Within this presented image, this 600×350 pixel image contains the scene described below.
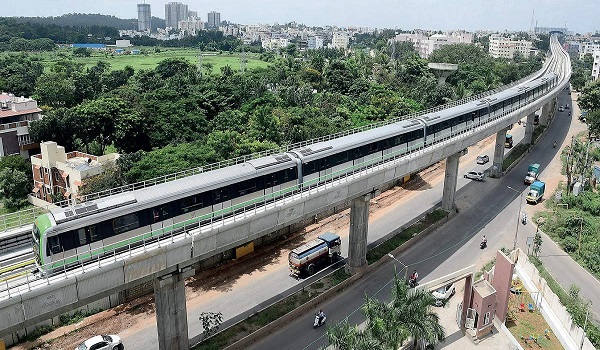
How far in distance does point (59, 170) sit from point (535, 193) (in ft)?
174

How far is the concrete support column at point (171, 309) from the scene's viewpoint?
2569 centimetres

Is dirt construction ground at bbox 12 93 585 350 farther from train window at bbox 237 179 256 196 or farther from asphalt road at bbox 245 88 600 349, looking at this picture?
train window at bbox 237 179 256 196

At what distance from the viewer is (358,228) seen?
37250 mm

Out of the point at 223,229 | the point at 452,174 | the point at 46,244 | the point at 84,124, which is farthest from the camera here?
the point at 84,124

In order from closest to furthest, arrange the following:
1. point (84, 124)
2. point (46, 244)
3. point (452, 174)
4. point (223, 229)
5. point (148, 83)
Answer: point (46, 244)
point (223, 229)
point (452, 174)
point (84, 124)
point (148, 83)

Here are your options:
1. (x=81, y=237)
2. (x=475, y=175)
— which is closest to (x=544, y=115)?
(x=475, y=175)

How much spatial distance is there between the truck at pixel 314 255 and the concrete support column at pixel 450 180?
15904 millimetres

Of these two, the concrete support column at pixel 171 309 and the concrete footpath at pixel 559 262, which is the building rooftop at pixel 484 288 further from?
the concrete support column at pixel 171 309

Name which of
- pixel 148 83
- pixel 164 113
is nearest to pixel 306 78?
pixel 148 83

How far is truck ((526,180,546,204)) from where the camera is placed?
54.3 meters

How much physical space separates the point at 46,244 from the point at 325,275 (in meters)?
21.7

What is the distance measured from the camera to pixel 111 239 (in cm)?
2431

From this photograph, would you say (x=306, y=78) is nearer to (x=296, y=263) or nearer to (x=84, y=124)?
(x=84, y=124)

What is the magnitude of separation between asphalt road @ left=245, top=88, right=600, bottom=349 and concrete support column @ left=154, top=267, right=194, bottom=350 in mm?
5087
